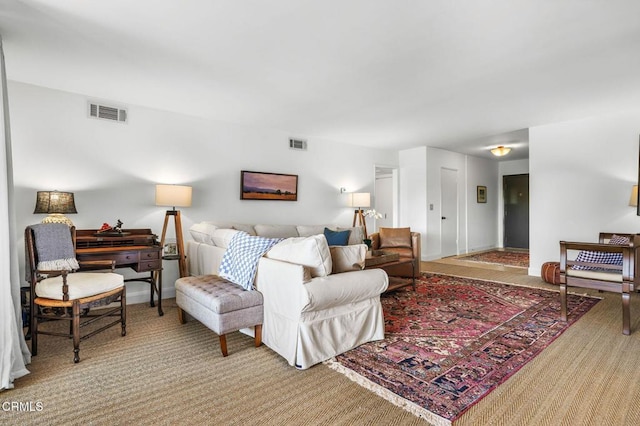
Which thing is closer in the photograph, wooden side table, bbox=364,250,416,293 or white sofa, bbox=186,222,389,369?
white sofa, bbox=186,222,389,369

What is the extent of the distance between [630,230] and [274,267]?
474 cm

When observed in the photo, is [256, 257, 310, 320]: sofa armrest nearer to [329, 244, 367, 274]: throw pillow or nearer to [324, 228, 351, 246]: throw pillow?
[329, 244, 367, 274]: throw pillow

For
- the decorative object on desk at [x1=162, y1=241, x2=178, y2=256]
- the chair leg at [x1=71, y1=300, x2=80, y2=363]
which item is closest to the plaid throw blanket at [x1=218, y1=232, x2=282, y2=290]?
the chair leg at [x1=71, y1=300, x2=80, y2=363]

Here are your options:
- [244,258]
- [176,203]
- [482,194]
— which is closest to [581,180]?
[482,194]

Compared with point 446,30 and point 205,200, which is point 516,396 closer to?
point 446,30

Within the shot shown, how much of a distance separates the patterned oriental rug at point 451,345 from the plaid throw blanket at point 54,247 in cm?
228

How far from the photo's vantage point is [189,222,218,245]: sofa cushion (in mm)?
3697

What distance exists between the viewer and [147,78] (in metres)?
3.16

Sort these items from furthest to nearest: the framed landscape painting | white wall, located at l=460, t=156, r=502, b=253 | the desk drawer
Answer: white wall, located at l=460, t=156, r=502, b=253 < the framed landscape painting < the desk drawer

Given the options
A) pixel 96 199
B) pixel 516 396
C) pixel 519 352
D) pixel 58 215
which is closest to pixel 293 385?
pixel 516 396

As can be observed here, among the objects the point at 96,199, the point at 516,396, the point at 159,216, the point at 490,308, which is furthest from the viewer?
the point at 159,216

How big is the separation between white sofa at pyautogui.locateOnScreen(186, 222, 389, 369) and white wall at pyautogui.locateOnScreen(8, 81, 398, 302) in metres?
2.32

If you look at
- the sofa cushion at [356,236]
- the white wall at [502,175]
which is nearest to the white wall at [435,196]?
the white wall at [502,175]

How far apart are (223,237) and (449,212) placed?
5482 mm
